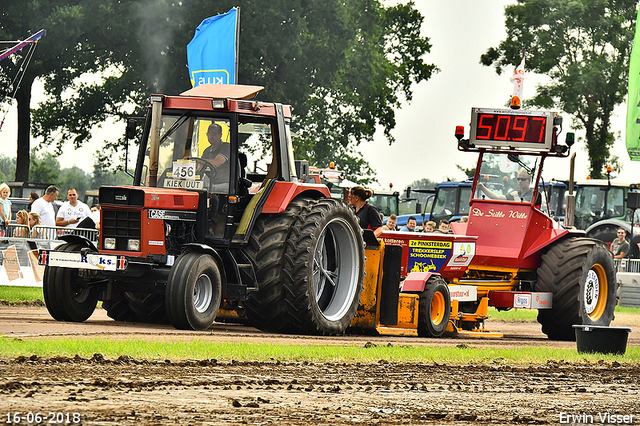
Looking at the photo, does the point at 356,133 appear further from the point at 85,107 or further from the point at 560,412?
the point at 560,412

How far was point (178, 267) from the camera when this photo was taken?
1043 cm

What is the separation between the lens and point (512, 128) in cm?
1469

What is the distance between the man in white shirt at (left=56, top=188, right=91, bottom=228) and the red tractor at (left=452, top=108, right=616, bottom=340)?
286 inches

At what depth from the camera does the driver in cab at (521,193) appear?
14638 mm

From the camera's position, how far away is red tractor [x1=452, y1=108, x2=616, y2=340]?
1406cm

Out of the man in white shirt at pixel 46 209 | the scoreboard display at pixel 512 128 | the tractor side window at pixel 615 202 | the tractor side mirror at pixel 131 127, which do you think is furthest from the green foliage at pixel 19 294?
the tractor side window at pixel 615 202

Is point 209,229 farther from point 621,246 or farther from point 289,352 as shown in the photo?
point 621,246

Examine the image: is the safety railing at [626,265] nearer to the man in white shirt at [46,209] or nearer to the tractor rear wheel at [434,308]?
the tractor rear wheel at [434,308]

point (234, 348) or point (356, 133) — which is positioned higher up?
point (356, 133)

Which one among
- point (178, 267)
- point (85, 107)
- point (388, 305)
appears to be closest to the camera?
point (178, 267)

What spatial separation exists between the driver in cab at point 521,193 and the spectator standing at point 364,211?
6.87 feet

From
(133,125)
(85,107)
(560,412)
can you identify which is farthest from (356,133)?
(560,412)

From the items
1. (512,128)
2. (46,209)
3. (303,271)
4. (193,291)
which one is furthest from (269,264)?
(46,209)

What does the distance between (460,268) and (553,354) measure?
3149 mm
